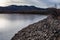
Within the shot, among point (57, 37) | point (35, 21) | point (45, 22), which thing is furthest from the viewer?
point (35, 21)

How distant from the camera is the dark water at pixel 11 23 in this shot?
8.46 ft

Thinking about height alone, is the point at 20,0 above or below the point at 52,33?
above

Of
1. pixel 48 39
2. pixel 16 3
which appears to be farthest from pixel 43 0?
pixel 48 39

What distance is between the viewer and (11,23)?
8.96ft

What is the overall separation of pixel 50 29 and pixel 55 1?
365 millimetres

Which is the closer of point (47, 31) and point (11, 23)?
point (47, 31)

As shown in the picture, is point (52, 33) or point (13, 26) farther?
point (13, 26)

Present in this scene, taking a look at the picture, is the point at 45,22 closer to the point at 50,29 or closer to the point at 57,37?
Result: the point at 50,29

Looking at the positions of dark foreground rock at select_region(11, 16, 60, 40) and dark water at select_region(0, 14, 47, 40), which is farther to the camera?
dark water at select_region(0, 14, 47, 40)

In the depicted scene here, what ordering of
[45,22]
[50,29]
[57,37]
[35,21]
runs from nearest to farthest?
[57,37] < [50,29] < [45,22] < [35,21]

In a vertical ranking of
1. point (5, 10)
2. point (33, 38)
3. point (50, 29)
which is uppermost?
point (5, 10)

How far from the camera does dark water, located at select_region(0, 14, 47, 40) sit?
2.58 m

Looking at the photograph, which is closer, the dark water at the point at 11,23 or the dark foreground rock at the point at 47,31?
the dark foreground rock at the point at 47,31

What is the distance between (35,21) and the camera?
2.67 meters
